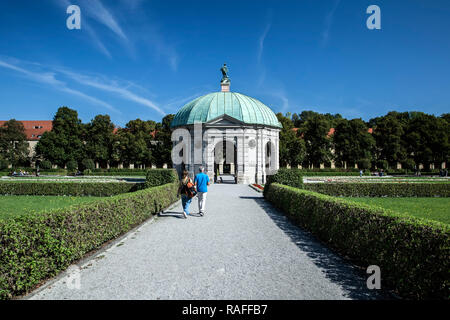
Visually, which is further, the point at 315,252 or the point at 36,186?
the point at 36,186

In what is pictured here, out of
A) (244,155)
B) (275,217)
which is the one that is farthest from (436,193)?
(244,155)

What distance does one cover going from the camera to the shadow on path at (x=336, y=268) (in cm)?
516

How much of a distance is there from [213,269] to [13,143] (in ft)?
252

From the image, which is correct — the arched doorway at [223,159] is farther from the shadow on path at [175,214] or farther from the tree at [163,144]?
the shadow on path at [175,214]

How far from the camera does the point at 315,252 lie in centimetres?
770

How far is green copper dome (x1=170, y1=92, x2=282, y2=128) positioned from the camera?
3391 cm

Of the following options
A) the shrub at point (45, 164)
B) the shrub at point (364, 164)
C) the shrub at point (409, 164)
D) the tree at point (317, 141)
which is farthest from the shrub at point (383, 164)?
the shrub at point (45, 164)

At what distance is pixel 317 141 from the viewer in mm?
59750

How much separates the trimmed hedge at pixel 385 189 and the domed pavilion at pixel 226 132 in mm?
12104

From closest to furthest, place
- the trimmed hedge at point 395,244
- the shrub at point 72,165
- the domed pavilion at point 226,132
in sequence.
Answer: the trimmed hedge at point 395,244
the domed pavilion at point 226,132
the shrub at point 72,165

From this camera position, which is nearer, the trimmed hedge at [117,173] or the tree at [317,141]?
the trimmed hedge at [117,173]

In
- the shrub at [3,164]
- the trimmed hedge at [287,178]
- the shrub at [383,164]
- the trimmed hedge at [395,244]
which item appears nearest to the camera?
the trimmed hedge at [395,244]
